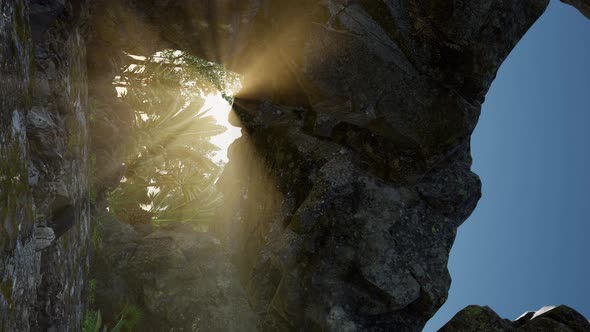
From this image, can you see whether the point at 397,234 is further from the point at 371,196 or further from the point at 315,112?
the point at 315,112

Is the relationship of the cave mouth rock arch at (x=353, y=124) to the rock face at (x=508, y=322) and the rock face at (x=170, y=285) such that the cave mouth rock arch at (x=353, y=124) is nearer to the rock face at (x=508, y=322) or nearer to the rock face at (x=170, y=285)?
the rock face at (x=170, y=285)

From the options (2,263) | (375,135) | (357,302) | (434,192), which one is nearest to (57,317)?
(2,263)

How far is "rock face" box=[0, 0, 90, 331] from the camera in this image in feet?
16.6

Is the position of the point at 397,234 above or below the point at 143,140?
below

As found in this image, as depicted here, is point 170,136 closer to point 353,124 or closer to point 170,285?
point 170,285

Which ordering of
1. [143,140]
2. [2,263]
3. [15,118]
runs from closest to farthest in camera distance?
[2,263], [15,118], [143,140]

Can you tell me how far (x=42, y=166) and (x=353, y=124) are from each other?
23.9 ft

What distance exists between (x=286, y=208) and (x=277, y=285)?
6.82 feet

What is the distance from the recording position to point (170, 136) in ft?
62.6

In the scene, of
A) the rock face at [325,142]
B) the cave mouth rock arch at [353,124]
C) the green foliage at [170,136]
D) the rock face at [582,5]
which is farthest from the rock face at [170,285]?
the rock face at [582,5]

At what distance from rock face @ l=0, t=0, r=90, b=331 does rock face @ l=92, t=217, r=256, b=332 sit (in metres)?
1.84

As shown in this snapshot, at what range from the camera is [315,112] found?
37.0ft

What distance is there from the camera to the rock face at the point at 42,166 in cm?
506

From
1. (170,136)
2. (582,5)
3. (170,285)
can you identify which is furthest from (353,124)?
(170,136)
